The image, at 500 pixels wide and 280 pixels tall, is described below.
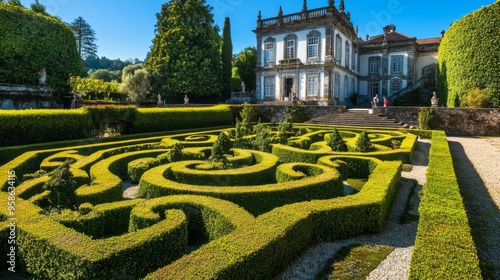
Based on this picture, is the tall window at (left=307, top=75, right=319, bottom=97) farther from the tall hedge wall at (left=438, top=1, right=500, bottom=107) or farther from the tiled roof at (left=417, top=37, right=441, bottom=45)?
the tiled roof at (left=417, top=37, right=441, bottom=45)

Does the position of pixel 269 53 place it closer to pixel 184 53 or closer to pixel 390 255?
pixel 184 53

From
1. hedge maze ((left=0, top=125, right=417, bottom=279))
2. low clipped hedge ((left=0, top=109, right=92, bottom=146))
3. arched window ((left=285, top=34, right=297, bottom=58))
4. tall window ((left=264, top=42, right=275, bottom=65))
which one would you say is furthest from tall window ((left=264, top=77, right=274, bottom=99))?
hedge maze ((left=0, top=125, right=417, bottom=279))

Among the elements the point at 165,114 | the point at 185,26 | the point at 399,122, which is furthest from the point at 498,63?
the point at 185,26

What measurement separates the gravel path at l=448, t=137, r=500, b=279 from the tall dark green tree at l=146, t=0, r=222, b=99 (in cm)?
2609

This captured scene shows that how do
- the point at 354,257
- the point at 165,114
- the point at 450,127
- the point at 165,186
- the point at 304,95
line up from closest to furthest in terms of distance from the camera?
the point at 354,257 → the point at 165,186 → the point at 165,114 → the point at 450,127 → the point at 304,95

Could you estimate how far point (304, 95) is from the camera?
30.3m

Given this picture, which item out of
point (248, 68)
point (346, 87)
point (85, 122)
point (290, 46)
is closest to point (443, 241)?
point (85, 122)

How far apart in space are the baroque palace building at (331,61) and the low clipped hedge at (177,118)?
9.29 m

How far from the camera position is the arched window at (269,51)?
3187 centimetres

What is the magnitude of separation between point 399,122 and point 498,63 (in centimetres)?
626

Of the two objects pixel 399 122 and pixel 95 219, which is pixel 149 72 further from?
pixel 95 219

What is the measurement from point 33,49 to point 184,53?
14.4 m

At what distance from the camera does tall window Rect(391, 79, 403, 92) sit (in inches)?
1348

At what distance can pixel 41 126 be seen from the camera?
439 inches
